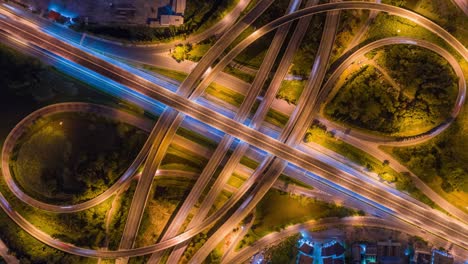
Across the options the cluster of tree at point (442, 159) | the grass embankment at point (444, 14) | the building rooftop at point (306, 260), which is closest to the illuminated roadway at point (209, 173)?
the building rooftop at point (306, 260)

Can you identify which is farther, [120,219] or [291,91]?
[291,91]

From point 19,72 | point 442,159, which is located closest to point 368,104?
point 442,159

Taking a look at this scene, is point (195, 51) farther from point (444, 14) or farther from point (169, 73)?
point (444, 14)

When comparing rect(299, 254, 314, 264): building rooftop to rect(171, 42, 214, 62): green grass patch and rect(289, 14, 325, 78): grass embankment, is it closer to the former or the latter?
rect(289, 14, 325, 78): grass embankment

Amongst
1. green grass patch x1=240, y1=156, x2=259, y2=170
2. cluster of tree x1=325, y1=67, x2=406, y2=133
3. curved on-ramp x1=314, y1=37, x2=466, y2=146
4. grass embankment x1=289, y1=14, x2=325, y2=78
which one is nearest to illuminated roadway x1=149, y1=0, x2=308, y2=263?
green grass patch x1=240, y1=156, x2=259, y2=170

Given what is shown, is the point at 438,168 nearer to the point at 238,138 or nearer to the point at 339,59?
the point at 339,59

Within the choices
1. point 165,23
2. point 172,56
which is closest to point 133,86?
point 172,56

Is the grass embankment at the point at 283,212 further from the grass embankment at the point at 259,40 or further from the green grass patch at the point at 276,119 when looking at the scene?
the grass embankment at the point at 259,40
